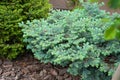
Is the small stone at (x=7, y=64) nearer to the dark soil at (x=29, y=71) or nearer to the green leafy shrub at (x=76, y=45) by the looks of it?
the dark soil at (x=29, y=71)

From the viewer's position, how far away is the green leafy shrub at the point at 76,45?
2473 millimetres

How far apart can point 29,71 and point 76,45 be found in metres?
0.80

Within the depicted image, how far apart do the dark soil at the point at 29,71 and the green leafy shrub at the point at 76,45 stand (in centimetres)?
36

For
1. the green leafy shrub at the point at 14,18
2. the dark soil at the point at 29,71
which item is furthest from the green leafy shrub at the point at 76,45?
the dark soil at the point at 29,71

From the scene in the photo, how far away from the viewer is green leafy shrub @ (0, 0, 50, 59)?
3032 mm

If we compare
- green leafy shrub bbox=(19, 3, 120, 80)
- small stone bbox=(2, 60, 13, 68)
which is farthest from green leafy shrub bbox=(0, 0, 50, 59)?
green leafy shrub bbox=(19, 3, 120, 80)

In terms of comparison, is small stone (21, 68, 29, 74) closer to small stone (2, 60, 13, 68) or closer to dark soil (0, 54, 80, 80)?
dark soil (0, 54, 80, 80)

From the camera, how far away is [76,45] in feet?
8.48

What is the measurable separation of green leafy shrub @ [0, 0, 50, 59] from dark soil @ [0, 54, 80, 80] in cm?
12

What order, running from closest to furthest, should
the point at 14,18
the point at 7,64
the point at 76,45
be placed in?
the point at 76,45 < the point at 14,18 < the point at 7,64

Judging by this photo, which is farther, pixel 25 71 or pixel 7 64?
pixel 7 64

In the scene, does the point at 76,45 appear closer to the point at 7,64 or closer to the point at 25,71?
the point at 25,71

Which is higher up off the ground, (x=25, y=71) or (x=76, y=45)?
(x=76, y=45)

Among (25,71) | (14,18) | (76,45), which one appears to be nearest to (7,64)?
(25,71)
